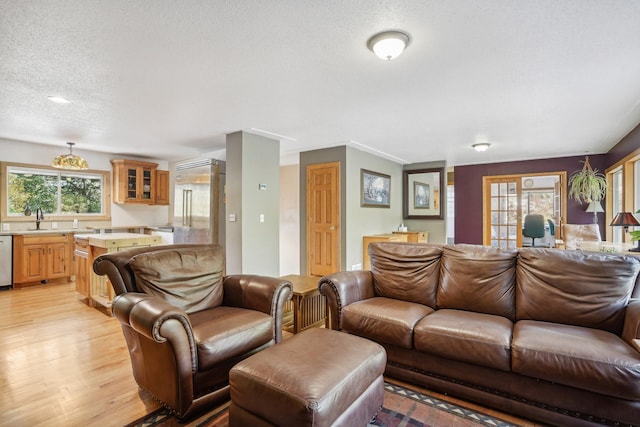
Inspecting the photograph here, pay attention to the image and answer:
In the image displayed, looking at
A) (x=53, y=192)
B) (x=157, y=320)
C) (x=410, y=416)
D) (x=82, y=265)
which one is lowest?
(x=410, y=416)

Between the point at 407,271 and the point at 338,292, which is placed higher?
the point at 407,271

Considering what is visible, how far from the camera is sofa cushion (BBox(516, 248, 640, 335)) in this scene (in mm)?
2090

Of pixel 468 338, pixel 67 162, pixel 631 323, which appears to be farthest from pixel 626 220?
pixel 67 162

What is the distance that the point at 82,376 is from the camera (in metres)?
2.37

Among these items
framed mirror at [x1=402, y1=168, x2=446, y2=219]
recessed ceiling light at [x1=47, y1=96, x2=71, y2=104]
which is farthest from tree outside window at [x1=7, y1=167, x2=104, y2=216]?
framed mirror at [x1=402, y1=168, x2=446, y2=219]

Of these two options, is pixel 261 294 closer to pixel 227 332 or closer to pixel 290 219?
pixel 227 332

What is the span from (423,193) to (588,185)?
9.43ft

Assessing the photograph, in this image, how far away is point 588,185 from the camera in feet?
17.7

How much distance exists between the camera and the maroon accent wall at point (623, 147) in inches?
→ 160

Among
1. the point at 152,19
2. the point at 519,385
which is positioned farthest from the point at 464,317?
the point at 152,19

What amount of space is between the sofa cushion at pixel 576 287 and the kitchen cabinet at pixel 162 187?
6.59 metres

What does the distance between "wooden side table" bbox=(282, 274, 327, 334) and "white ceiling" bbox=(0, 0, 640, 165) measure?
1.86m

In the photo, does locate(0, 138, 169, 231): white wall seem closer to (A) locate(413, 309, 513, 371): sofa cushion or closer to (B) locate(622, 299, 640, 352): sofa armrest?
(A) locate(413, 309, 513, 371): sofa cushion

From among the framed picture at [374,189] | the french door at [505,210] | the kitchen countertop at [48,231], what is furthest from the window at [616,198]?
the kitchen countertop at [48,231]
